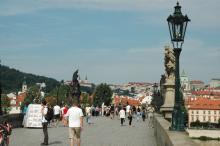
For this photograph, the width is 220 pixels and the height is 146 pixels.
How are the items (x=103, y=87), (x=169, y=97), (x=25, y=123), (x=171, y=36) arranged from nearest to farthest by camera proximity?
(x=171, y=36)
(x=169, y=97)
(x=25, y=123)
(x=103, y=87)

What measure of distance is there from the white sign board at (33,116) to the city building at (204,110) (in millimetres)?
147892

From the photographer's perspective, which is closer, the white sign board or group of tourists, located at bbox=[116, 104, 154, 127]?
the white sign board

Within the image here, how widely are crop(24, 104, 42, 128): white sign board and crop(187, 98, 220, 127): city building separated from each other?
485 feet

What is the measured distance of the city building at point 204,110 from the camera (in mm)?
174500

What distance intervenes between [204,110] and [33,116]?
15335 cm

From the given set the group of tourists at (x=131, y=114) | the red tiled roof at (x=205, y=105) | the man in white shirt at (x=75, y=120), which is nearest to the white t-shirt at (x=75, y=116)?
the man in white shirt at (x=75, y=120)

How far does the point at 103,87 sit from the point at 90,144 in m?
119

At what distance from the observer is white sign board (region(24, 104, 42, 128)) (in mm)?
28125

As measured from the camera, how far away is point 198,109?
17812cm

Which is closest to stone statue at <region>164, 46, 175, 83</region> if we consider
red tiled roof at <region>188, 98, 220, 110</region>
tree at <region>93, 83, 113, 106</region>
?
tree at <region>93, 83, 113, 106</region>

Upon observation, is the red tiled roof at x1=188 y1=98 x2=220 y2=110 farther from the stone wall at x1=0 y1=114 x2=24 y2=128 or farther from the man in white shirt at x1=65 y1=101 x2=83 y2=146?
the man in white shirt at x1=65 y1=101 x2=83 y2=146

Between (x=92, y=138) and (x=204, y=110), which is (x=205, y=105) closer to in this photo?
(x=204, y=110)

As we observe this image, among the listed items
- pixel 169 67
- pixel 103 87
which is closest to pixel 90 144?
pixel 169 67

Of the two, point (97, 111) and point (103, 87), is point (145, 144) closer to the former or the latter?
point (97, 111)
